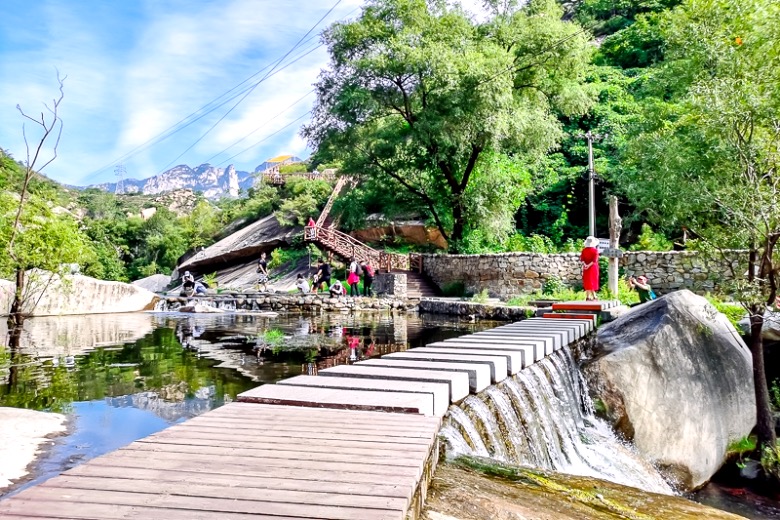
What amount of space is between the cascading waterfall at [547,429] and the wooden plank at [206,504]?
1.93 m

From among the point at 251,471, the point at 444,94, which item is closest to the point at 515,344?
the point at 251,471

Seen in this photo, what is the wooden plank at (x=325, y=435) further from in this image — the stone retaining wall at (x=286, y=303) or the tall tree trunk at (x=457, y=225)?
the tall tree trunk at (x=457, y=225)

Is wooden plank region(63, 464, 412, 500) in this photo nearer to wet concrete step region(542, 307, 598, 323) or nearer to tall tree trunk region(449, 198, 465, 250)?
wet concrete step region(542, 307, 598, 323)

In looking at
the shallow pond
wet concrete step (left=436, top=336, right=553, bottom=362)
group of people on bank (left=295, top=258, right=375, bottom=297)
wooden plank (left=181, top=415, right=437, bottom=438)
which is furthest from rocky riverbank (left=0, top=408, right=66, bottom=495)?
group of people on bank (left=295, top=258, right=375, bottom=297)

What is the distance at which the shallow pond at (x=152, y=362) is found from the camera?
19.4 feet

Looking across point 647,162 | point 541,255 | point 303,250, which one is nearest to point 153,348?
point 541,255

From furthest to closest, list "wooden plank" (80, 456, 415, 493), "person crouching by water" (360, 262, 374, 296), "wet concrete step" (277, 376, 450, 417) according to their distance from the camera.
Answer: "person crouching by water" (360, 262, 374, 296) < "wet concrete step" (277, 376, 450, 417) < "wooden plank" (80, 456, 415, 493)

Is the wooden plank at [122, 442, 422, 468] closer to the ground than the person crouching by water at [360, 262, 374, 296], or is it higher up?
closer to the ground

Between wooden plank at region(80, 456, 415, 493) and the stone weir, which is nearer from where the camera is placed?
the stone weir

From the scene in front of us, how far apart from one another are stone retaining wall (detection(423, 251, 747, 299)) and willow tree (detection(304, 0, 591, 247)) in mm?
1563

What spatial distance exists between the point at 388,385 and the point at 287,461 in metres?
1.61

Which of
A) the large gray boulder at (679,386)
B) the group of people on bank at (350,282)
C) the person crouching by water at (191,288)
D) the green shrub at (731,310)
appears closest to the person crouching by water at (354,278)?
→ the group of people on bank at (350,282)

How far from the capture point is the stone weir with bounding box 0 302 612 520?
1967 millimetres

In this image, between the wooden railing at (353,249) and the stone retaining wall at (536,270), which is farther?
the wooden railing at (353,249)
